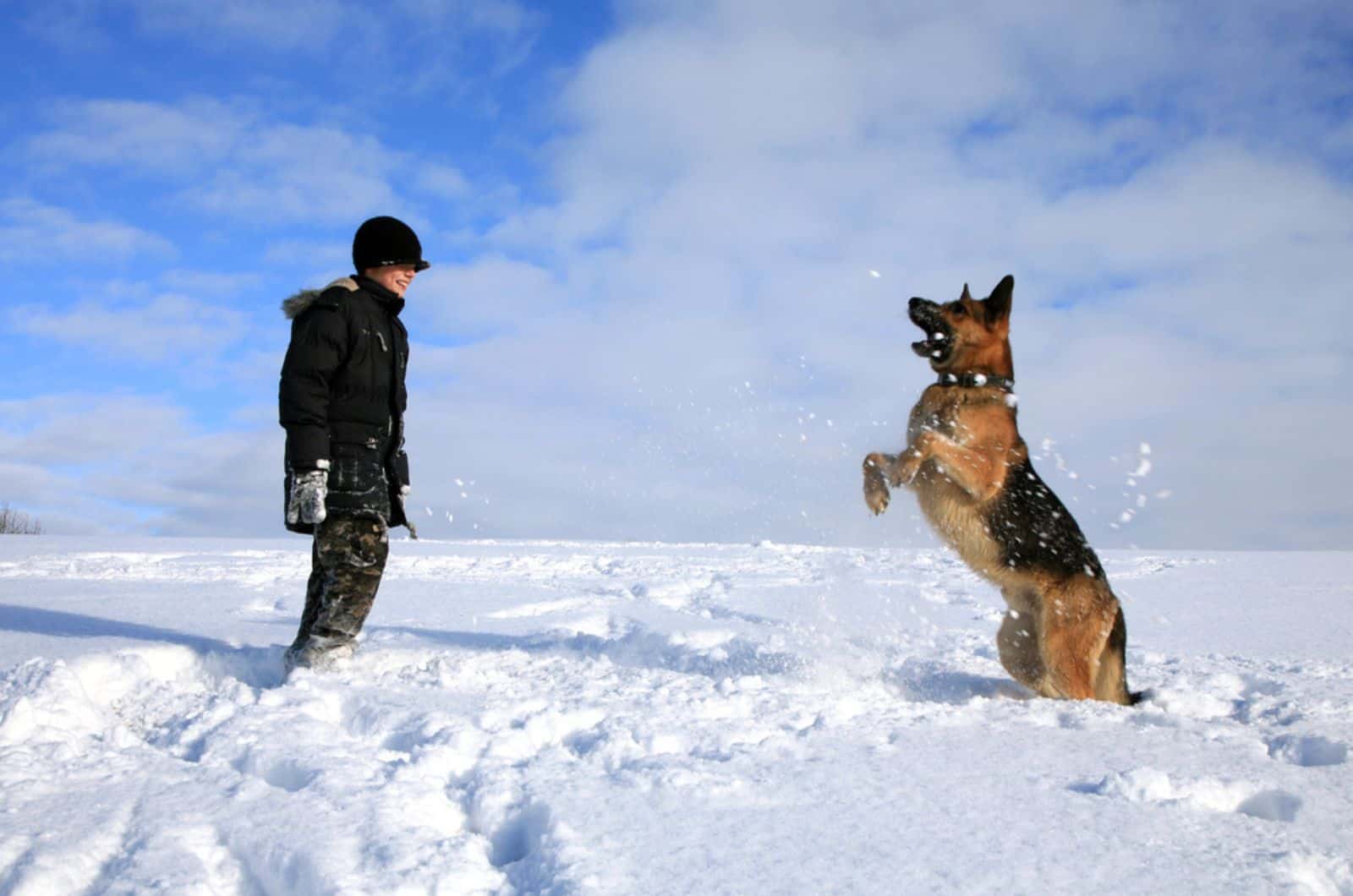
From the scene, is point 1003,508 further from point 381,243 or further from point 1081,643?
point 381,243

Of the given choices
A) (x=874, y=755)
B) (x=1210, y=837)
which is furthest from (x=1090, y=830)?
(x=874, y=755)

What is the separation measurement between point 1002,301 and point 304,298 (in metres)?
3.52

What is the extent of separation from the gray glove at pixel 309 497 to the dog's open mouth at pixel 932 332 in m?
3.03

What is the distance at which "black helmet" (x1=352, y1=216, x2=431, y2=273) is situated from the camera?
13.1ft

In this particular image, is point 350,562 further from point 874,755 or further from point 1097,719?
point 1097,719

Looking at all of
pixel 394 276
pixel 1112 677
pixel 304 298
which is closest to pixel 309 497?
pixel 304 298

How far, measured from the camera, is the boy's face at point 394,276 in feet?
13.3

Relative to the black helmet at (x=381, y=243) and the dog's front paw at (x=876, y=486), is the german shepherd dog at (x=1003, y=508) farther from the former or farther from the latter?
the black helmet at (x=381, y=243)

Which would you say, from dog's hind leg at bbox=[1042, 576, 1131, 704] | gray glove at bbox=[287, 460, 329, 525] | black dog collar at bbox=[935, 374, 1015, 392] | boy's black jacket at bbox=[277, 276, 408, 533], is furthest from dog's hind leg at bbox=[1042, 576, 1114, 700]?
gray glove at bbox=[287, 460, 329, 525]

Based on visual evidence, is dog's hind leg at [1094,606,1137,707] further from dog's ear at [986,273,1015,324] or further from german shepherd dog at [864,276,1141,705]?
dog's ear at [986,273,1015,324]

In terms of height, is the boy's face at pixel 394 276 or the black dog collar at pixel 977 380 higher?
the boy's face at pixel 394 276

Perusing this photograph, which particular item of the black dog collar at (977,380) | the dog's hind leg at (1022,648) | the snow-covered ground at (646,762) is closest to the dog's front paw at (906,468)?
the black dog collar at (977,380)

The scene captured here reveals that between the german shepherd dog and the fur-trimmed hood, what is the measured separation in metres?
2.66

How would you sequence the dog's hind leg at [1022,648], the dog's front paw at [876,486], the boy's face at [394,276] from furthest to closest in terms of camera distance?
the dog's front paw at [876,486], the boy's face at [394,276], the dog's hind leg at [1022,648]
